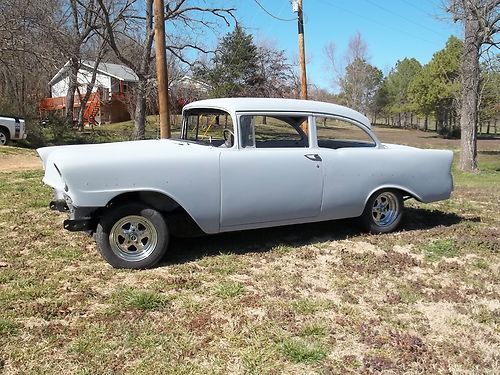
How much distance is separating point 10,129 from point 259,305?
15885 millimetres

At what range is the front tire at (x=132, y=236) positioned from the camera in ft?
14.8

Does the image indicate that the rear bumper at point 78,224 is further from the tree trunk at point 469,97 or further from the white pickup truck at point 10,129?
the tree trunk at point 469,97

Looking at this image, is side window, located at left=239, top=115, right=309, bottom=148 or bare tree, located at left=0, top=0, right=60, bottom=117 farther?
bare tree, located at left=0, top=0, right=60, bottom=117

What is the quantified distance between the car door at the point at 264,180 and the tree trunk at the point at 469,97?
13.1 m

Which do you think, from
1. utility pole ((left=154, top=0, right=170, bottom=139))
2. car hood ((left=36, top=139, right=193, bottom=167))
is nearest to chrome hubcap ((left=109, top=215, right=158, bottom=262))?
car hood ((left=36, top=139, right=193, bottom=167))

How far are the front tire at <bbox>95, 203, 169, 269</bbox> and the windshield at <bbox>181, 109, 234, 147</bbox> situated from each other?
112 centimetres

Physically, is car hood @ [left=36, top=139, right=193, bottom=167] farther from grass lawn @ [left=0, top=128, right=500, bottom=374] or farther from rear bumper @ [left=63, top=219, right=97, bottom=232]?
grass lawn @ [left=0, top=128, right=500, bottom=374]

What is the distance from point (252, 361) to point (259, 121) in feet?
9.09

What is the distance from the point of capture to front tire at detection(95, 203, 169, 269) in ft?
14.8

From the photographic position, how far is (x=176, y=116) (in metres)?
37.4

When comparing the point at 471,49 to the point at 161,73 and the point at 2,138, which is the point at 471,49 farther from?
the point at 2,138

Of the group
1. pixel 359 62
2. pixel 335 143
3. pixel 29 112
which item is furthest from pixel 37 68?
pixel 359 62

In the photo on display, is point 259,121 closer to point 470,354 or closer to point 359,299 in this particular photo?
point 359,299

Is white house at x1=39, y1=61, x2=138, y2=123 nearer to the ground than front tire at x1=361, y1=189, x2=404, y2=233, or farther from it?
farther from it
